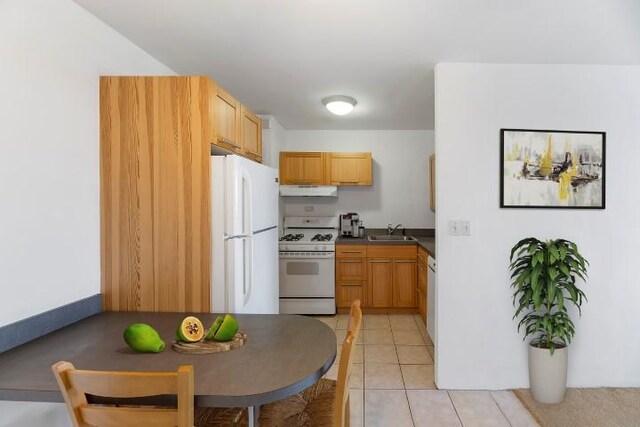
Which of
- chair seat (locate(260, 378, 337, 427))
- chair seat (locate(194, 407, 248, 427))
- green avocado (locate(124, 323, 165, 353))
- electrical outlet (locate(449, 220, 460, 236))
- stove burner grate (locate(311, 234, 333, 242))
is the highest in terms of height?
electrical outlet (locate(449, 220, 460, 236))

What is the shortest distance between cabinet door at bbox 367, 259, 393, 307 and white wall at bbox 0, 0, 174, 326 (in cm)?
304

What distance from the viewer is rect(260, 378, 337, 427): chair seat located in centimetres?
138

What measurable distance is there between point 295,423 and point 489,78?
2.50m

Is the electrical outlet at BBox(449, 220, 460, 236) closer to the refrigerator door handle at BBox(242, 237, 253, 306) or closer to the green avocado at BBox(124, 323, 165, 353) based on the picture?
the refrigerator door handle at BBox(242, 237, 253, 306)

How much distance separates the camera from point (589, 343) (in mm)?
2586

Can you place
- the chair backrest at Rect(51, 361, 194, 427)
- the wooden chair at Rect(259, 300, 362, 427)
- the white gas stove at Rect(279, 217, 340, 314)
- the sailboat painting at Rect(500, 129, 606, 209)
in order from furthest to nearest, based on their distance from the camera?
the white gas stove at Rect(279, 217, 340, 314) < the sailboat painting at Rect(500, 129, 606, 209) < the wooden chair at Rect(259, 300, 362, 427) < the chair backrest at Rect(51, 361, 194, 427)

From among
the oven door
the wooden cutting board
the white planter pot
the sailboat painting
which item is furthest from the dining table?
the oven door

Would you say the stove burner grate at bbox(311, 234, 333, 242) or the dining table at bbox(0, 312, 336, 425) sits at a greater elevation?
the stove burner grate at bbox(311, 234, 333, 242)

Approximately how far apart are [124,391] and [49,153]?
1197mm

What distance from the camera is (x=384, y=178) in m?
4.97

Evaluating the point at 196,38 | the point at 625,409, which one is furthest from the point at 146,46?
the point at 625,409

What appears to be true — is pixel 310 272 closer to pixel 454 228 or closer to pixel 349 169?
pixel 349 169

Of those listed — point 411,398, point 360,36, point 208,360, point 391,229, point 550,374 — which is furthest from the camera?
point 391,229

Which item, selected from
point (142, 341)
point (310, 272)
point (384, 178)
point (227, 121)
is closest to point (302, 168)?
point (384, 178)
